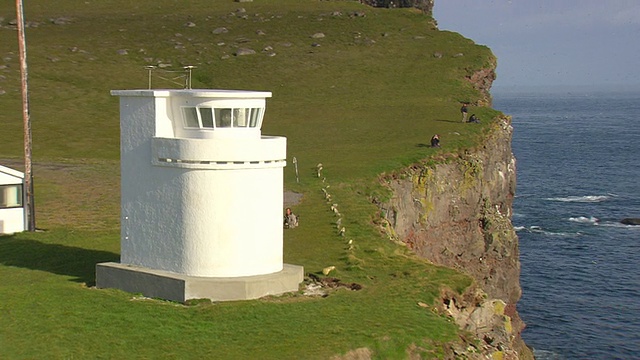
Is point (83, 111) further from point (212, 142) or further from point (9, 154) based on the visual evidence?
point (212, 142)

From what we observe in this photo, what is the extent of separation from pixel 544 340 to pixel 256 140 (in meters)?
32.7

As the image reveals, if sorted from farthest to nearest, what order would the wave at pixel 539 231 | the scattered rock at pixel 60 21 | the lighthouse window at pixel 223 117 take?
1. the scattered rock at pixel 60 21
2. the wave at pixel 539 231
3. the lighthouse window at pixel 223 117

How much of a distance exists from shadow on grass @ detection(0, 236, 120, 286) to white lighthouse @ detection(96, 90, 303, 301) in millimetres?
3891

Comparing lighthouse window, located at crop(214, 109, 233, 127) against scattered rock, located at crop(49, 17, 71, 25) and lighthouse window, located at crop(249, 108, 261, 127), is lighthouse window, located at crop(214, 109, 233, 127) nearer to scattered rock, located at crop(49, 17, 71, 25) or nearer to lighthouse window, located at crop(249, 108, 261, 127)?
lighthouse window, located at crop(249, 108, 261, 127)

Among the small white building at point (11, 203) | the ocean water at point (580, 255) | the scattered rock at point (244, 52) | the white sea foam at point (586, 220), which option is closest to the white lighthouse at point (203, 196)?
the small white building at point (11, 203)

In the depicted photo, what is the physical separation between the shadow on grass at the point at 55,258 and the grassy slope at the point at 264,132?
0.11 meters

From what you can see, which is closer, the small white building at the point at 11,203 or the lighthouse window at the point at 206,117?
the lighthouse window at the point at 206,117

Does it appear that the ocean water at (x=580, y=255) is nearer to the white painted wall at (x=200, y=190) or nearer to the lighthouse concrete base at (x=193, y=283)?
the lighthouse concrete base at (x=193, y=283)

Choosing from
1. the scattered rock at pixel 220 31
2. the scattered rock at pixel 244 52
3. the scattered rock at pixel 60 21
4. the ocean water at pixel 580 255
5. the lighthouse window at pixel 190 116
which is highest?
the scattered rock at pixel 60 21

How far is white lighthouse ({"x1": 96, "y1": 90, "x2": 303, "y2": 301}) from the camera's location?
3027 centimetres

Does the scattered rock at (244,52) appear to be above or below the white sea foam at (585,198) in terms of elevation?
above

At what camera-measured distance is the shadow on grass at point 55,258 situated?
3553cm

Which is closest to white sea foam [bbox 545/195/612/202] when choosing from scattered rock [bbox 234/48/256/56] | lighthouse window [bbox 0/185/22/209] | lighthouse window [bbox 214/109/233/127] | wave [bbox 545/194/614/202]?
wave [bbox 545/194/614/202]

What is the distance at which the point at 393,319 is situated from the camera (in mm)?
28734
